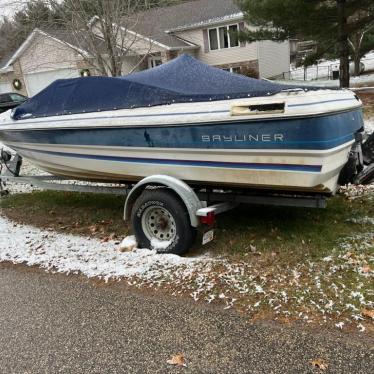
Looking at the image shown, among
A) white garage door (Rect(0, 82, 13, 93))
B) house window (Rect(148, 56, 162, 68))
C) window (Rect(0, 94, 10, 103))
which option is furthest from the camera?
white garage door (Rect(0, 82, 13, 93))

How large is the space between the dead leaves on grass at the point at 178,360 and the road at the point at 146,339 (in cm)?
3

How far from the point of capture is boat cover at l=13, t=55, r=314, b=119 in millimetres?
4391

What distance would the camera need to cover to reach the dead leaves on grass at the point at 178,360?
2814mm

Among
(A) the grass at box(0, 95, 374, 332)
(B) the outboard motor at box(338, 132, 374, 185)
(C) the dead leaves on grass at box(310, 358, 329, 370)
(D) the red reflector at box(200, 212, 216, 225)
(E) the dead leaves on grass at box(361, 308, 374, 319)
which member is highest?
(B) the outboard motor at box(338, 132, 374, 185)

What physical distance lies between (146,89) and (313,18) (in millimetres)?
11457

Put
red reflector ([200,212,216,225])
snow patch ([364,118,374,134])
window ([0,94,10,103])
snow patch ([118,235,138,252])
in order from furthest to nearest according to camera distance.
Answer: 1. window ([0,94,10,103])
2. snow patch ([364,118,374,134])
3. snow patch ([118,235,138,252])
4. red reflector ([200,212,216,225])

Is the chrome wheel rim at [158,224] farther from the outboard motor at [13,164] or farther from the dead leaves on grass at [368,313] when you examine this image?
the outboard motor at [13,164]

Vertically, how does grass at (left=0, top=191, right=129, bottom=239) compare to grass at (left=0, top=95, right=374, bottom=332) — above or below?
below

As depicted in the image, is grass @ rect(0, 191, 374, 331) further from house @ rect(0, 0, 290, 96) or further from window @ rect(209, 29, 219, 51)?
window @ rect(209, 29, 219, 51)

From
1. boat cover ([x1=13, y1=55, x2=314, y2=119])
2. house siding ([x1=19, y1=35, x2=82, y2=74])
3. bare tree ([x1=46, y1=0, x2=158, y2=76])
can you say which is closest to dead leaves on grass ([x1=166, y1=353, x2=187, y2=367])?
boat cover ([x1=13, y1=55, x2=314, y2=119])

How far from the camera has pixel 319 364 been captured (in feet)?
8.75

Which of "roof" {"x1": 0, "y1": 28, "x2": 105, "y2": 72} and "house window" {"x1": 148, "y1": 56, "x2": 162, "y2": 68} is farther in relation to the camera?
"house window" {"x1": 148, "y1": 56, "x2": 162, "y2": 68}

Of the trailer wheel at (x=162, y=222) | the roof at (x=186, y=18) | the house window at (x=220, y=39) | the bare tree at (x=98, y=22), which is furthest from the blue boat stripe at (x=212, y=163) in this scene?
the house window at (x=220, y=39)

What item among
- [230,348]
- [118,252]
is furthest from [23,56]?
[230,348]
